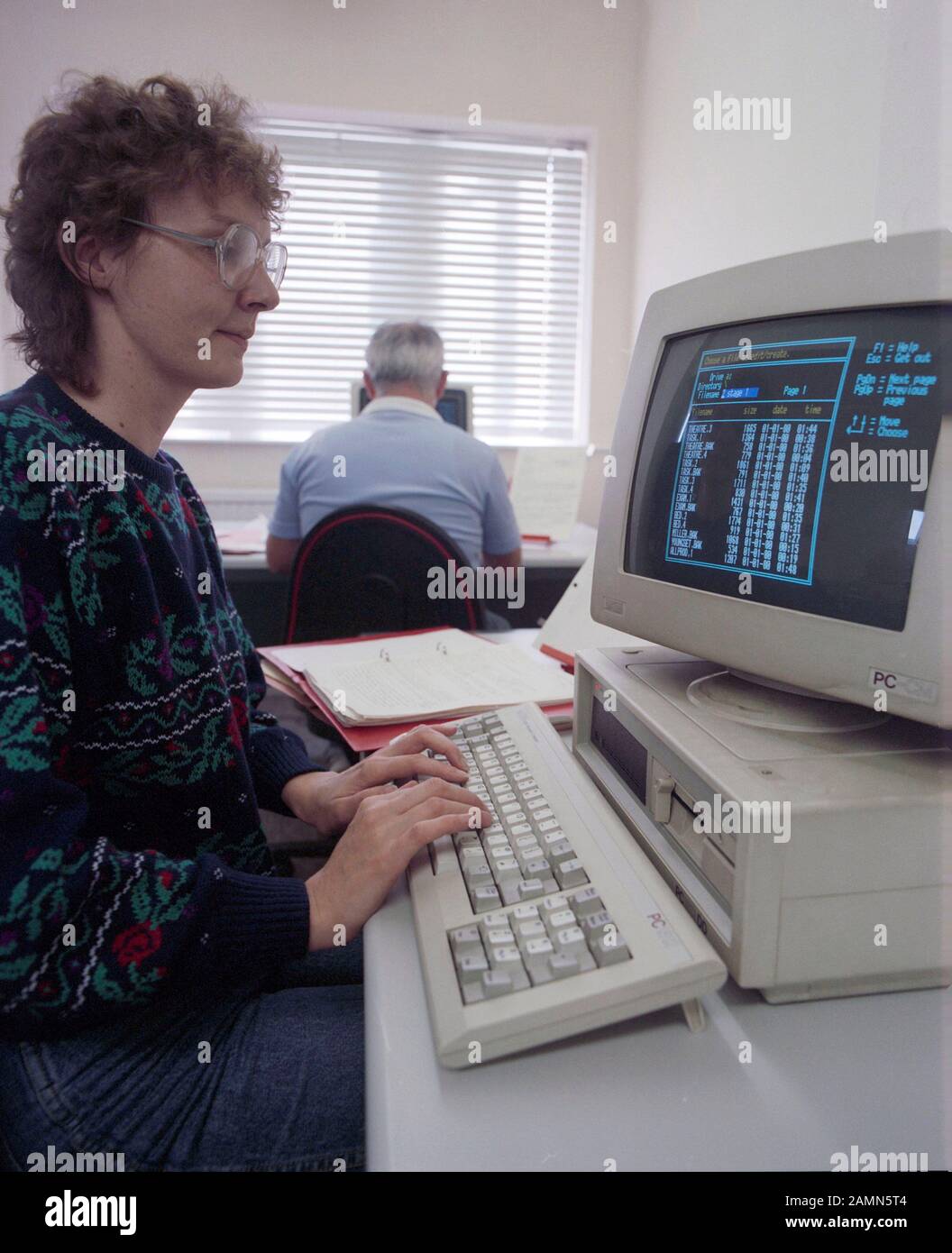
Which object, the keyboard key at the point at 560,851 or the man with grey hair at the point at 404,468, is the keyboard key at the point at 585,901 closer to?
the keyboard key at the point at 560,851

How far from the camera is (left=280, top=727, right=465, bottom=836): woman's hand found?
0.78 m

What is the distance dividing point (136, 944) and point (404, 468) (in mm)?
1506

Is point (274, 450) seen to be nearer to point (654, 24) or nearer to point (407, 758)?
point (654, 24)

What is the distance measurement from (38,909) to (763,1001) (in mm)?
463

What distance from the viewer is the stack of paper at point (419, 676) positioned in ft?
3.36

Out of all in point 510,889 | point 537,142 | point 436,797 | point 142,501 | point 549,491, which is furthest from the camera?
point 537,142

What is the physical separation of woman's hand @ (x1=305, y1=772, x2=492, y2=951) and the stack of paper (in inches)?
12.7

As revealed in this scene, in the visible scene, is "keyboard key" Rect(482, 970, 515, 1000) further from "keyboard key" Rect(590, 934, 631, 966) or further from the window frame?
the window frame

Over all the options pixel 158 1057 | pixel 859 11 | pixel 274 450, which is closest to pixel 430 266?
pixel 274 450

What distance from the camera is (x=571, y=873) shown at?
0.57 m

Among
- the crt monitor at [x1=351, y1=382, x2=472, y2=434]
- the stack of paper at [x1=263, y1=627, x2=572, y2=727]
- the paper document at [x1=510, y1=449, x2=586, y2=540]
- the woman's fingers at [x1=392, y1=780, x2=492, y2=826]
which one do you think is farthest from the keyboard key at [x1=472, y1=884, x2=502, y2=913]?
the crt monitor at [x1=351, y1=382, x2=472, y2=434]

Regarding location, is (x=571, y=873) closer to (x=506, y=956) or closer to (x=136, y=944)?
(x=506, y=956)

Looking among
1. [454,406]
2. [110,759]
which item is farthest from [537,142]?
[110,759]

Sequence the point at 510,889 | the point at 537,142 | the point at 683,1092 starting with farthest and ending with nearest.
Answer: the point at 537,142 → the point at 510,889 → the point at 683,1092
